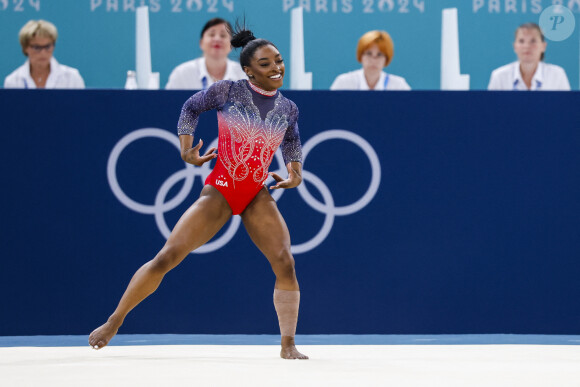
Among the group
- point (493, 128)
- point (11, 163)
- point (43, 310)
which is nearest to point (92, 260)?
point (43, 310)

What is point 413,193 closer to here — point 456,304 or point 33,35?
point 456,304

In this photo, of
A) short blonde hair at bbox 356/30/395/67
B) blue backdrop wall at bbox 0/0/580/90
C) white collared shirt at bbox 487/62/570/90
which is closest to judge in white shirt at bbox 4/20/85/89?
blue backdrop wall at bbox 0/0/580/90

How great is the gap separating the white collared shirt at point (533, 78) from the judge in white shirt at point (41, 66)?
10.3ft

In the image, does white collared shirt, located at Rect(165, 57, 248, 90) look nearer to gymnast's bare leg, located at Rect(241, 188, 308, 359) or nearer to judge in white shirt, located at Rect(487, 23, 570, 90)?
judge in white shirt, located at Rect(487, 23, 570, 90)

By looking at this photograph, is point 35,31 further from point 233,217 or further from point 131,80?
point 233,217

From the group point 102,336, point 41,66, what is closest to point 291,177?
point 102,336

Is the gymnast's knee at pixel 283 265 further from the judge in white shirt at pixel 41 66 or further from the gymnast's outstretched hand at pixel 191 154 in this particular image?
the judge in white shirt at pixel 41 66

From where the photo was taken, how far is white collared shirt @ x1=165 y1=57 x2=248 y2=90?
22.2 ft

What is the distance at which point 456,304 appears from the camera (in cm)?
614

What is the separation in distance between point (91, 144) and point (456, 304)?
8.84ft

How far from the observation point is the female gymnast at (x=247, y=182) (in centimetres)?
455

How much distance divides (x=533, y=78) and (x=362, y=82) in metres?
1.32

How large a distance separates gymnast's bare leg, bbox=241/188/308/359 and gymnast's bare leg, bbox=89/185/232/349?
167 mm

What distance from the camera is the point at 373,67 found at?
22.5 ft
